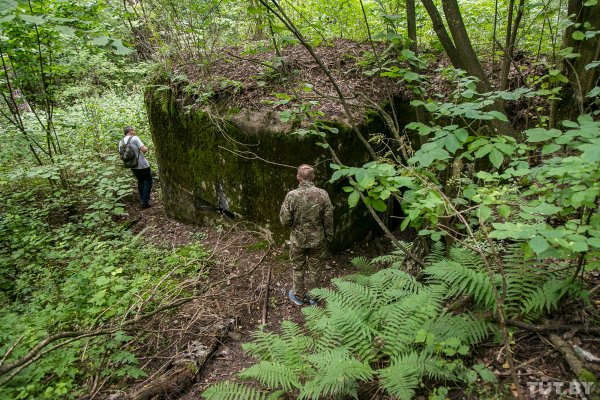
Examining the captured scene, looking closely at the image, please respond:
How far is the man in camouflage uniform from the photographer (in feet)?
15.0

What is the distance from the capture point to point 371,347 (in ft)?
9.05

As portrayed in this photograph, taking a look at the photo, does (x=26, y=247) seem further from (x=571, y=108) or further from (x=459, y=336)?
(x=571, y=108)

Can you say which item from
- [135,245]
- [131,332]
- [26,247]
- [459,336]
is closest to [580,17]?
[459,336]

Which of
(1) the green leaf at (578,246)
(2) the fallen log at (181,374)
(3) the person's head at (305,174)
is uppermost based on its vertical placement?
(1) the green leaf at (578,246)

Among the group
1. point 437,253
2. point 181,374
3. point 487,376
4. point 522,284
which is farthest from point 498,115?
point 181,374

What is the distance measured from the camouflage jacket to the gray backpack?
521 centimetres

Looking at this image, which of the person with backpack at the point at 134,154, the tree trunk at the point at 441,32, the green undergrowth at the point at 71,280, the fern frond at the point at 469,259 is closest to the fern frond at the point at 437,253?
the fern frond at the point at 469,259

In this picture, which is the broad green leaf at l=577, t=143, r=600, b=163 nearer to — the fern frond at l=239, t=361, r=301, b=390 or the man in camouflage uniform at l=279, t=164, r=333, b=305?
the fern frond at l=239, t=361, r=301, b=390

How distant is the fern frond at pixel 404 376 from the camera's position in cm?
214

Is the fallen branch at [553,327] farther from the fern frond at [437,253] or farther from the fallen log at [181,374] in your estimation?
the fallen log at [181,374]

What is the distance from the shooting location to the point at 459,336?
241 centimetres

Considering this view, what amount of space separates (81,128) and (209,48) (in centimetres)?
546

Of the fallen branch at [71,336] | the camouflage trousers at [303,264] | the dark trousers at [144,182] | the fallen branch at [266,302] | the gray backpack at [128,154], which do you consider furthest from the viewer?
the dark trousers at [144,182]

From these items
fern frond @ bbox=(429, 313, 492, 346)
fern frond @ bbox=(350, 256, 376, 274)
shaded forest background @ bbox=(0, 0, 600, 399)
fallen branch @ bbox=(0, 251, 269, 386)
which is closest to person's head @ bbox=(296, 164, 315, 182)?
shaded forest background @ bbox=(0, 0, 600, 399)
